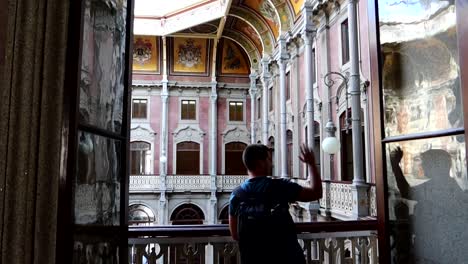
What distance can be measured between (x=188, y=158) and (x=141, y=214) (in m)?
3.84

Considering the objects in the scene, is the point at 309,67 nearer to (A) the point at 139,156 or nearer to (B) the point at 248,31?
(B) the point at 248,31

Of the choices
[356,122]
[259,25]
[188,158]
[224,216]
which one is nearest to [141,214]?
[188,158]

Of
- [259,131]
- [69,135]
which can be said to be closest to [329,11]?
[259,131]

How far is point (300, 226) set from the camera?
9.37 feet

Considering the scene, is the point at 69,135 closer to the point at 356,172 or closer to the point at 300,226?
the point at 300,226

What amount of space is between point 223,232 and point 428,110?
1566mm

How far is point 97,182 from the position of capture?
179 centimetres

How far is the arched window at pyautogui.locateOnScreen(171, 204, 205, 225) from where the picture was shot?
66.6 feet

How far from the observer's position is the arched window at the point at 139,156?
21156 millimetres

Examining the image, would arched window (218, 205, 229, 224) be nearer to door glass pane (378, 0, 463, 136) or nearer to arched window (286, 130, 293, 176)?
arched window (286, 130, 293, 176)

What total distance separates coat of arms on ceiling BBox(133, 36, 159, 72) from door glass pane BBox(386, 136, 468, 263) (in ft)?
66.9

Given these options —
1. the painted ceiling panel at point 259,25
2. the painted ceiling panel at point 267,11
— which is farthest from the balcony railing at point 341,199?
the painted ceiling panel at point 259,25

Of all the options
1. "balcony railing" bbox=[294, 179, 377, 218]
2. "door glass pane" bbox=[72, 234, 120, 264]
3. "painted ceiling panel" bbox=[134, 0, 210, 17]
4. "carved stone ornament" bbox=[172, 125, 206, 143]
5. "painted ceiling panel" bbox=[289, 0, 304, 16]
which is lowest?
"balcony railing" bbox=[294, 179, 377, 218]

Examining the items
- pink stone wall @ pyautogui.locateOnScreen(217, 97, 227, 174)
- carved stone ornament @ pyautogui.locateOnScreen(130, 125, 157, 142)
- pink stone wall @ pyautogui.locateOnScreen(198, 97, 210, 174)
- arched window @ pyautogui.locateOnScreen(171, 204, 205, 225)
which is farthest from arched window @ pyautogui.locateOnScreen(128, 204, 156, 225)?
pink stone wall @ pyautogui.locateOnScreen(217, 97, 227, 174)
